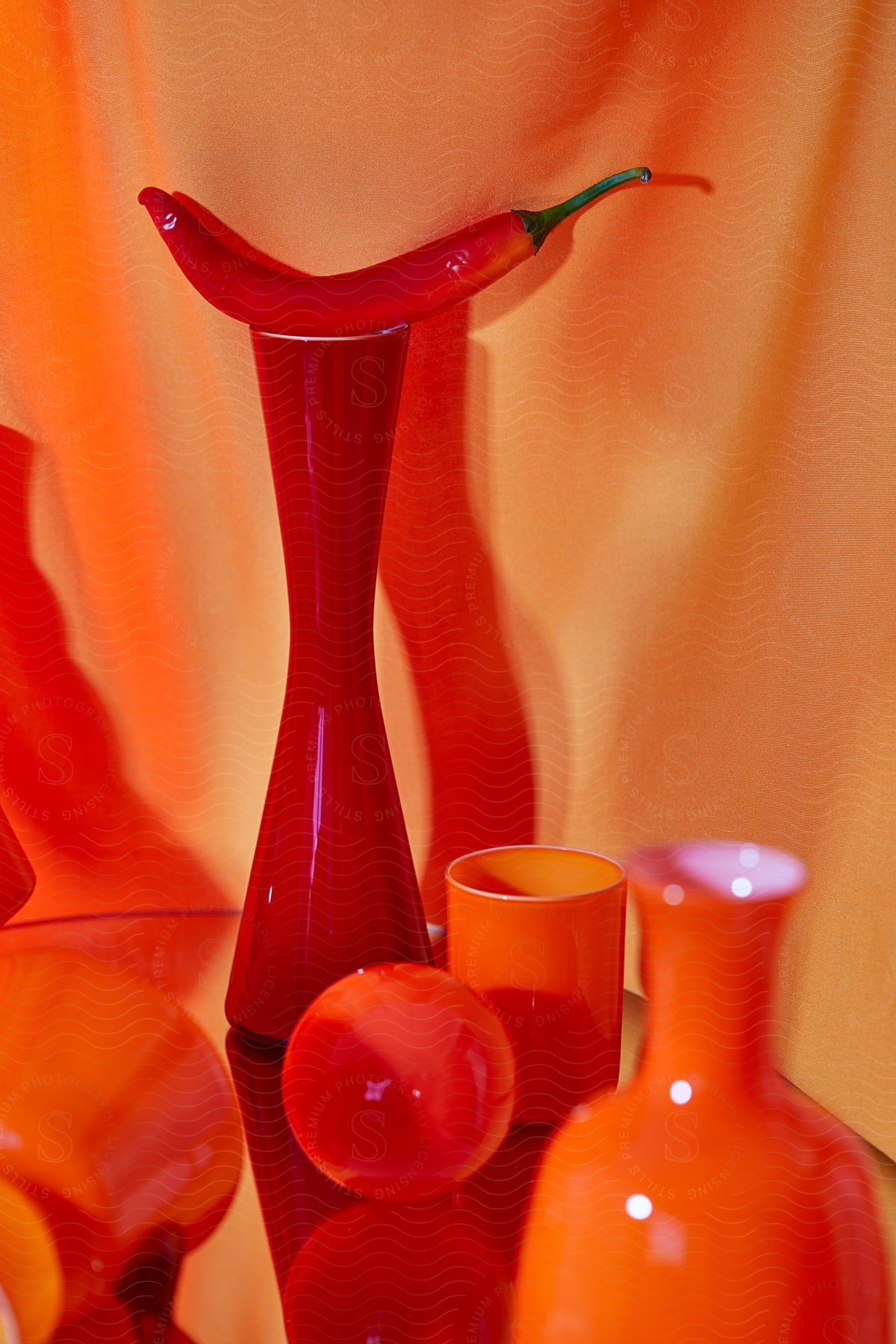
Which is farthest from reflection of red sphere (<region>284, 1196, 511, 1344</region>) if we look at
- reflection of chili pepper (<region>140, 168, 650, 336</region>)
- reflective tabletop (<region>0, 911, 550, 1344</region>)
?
reflection of chili pepper (<region>140, 168, 650, 336</region>)

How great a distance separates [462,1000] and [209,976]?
6.8 inches

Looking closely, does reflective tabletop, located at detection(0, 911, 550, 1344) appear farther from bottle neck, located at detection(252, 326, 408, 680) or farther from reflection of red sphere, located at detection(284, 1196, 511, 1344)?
bottle neck, located at detection(252, 326, 408, 680)

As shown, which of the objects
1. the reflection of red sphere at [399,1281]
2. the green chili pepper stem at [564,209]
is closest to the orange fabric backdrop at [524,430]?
the green chili pepper stem at [564,209]

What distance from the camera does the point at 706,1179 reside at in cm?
24

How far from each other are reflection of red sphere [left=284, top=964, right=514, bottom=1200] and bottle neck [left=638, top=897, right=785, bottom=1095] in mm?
71

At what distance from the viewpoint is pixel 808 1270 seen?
239 mm

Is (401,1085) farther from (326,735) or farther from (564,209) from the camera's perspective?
(564,209)

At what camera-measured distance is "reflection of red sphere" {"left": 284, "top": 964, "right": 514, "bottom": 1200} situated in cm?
31

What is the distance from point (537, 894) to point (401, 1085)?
0.09 meters

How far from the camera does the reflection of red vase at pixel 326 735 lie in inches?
15.9

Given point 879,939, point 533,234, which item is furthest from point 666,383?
point 879,939

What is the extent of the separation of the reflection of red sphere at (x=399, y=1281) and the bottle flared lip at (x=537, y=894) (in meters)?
0.08

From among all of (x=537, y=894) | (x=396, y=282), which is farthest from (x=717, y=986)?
(x=396, y=282)

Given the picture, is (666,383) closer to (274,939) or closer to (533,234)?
(533,234)
